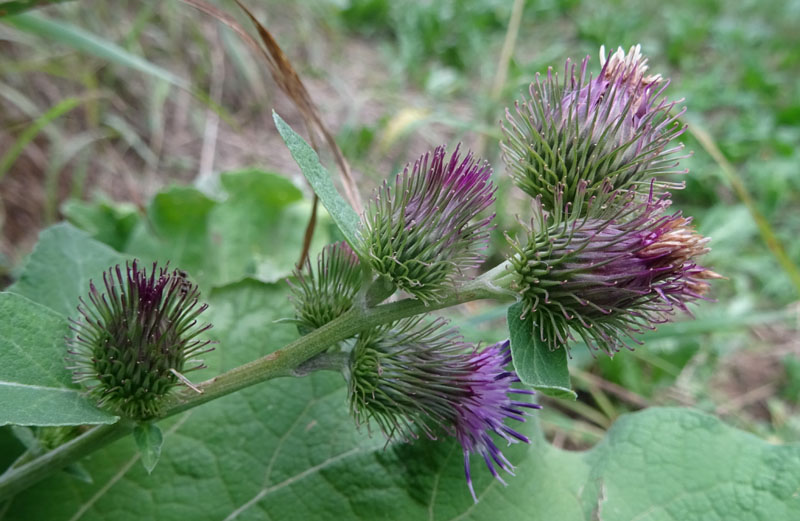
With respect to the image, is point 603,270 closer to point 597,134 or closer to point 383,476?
point 597,134

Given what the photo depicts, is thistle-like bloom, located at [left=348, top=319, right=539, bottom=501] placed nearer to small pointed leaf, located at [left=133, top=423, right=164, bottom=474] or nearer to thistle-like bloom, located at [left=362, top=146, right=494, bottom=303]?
thistle-like bloom, located at [left=362, top=146, right=494, bottom=303]

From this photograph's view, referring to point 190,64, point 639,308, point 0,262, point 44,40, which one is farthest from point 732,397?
point 44,40

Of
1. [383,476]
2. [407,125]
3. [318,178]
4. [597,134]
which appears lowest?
[383,476]

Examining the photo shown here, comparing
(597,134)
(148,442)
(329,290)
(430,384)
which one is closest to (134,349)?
(148,442)

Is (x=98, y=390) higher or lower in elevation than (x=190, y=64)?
lower

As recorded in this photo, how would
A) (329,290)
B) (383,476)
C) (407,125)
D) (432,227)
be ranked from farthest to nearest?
(407,125), (383,476), (329,290), (432,227)

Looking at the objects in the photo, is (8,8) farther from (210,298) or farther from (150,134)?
Answer: (150,134)
